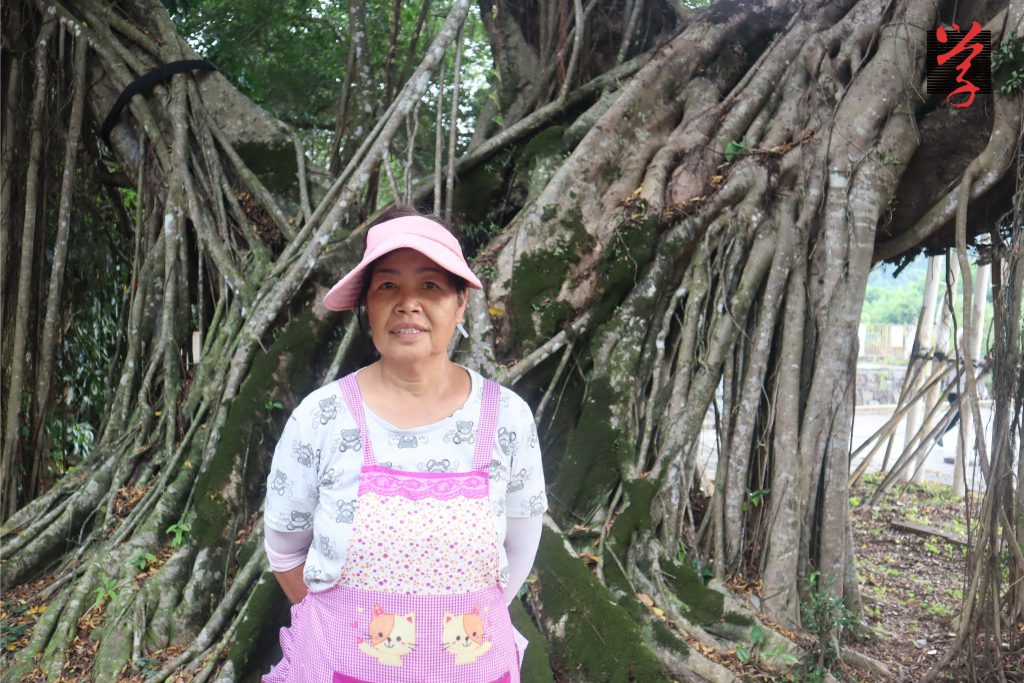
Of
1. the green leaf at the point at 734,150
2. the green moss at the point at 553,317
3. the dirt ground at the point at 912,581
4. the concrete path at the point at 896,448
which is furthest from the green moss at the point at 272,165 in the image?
the concrete path at the point at 896,448

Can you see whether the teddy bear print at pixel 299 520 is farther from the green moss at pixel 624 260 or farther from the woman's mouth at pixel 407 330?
the green moss at pixel 624 260

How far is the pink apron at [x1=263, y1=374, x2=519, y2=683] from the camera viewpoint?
1.57 metres

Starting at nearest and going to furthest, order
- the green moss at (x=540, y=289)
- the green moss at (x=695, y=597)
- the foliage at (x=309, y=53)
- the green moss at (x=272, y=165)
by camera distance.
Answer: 1. the green moss at (x=695, y=597)
2. the green moss at (x=540, y=289)
3. the green moss at (x=272, y=165)
4. the foliage at (x=309, y=53)

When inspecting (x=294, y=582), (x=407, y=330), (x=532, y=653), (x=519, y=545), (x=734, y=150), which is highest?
(x=734, y=150)

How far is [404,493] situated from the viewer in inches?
62.5

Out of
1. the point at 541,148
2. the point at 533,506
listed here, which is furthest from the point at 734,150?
the point at 533,506

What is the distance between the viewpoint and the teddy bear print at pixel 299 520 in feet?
5.55

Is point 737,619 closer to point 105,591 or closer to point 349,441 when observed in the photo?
point 349,441

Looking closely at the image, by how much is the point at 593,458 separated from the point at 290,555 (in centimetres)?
180

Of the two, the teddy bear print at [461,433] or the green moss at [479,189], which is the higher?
the green moss at [479,189]

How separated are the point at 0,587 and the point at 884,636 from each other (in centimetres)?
367

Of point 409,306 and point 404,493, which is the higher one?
point 409,306

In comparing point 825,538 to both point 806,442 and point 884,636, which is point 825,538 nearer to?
point 806,442

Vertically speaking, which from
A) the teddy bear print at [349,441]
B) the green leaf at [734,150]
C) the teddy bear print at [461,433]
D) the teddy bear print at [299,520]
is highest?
the green leaf at [734,150]
